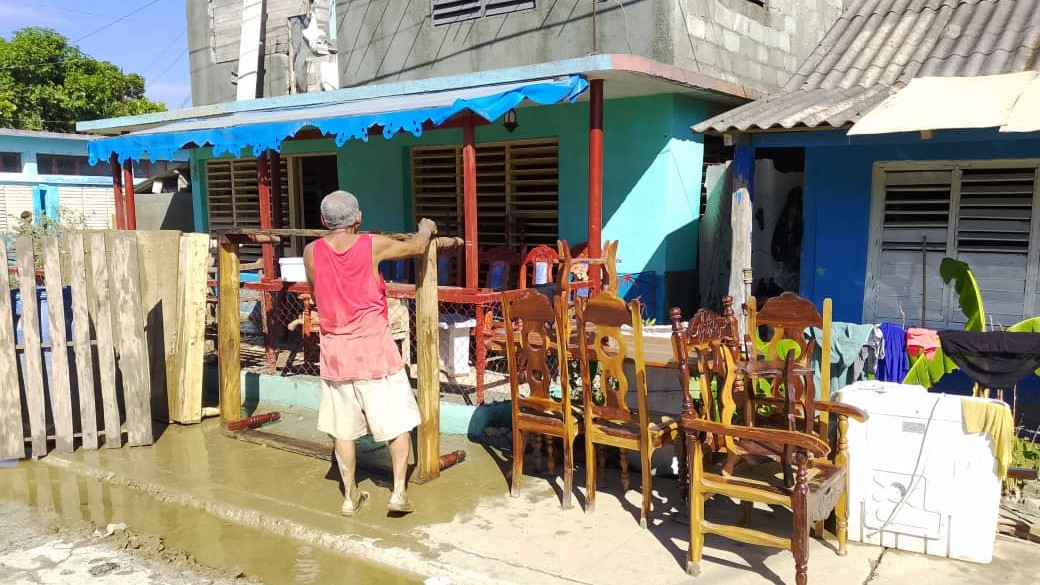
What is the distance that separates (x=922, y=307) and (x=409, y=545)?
5.23m

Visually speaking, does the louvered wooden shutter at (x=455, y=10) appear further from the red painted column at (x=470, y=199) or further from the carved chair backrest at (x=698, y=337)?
the carved chair backrest at (x=698, y=337)

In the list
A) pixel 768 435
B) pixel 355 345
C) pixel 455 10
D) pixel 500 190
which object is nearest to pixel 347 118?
pixel 500 190

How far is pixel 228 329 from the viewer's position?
6.29m

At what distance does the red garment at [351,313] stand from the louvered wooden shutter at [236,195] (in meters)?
7.66

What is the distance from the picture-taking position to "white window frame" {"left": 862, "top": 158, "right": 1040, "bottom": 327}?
6.44 meters

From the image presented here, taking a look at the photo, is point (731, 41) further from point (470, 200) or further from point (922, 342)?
point (922, 342)

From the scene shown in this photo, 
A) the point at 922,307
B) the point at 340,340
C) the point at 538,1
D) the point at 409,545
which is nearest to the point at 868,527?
the point at 409,545

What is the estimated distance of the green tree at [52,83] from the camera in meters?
27.5

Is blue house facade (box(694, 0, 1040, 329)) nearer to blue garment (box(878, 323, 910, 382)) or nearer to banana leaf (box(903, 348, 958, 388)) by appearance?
blue garment (box(878, 323, 910, 382))

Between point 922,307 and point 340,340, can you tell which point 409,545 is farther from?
point 922,307

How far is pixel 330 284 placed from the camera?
175 inches

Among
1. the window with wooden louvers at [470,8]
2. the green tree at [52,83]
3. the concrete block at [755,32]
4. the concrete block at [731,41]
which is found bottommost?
the concrete block at [731,41]

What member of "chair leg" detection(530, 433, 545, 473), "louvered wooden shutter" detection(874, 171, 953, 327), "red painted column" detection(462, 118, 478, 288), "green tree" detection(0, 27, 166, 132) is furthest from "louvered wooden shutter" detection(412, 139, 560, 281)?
"green tree" detection(0, 27, 166, 132)

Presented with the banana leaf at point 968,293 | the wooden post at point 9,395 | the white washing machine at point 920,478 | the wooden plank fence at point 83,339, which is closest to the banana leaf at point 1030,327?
the banana leaf at point 968,293
